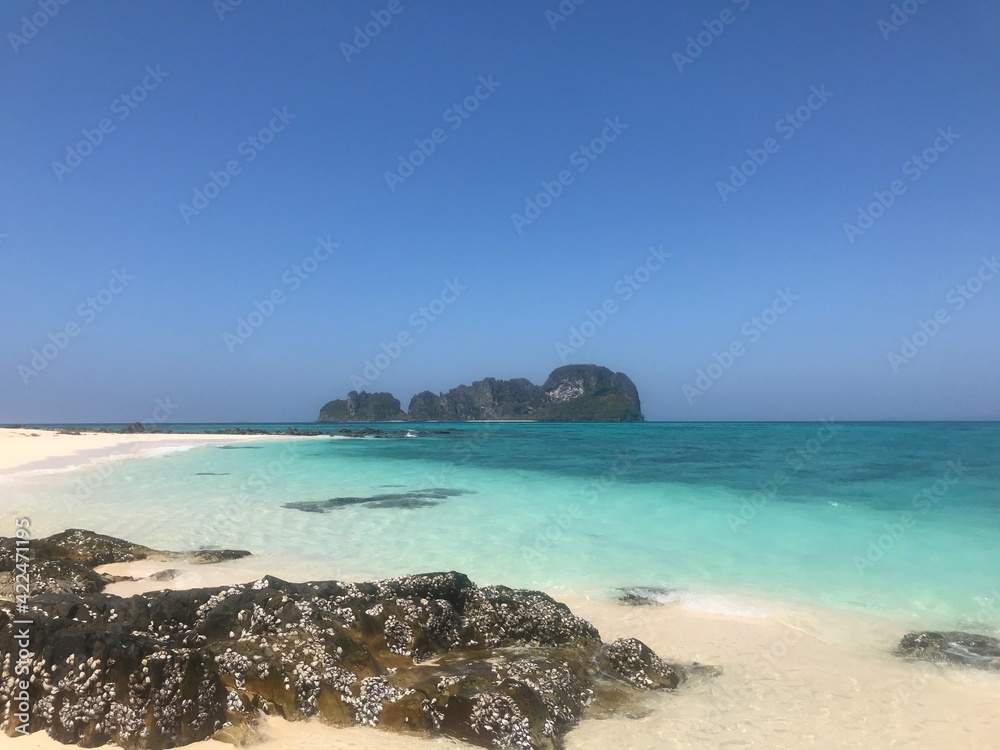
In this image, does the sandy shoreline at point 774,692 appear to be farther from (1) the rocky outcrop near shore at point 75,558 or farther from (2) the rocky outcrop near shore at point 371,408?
(2) the rocky outcrop near shore at point 371,408

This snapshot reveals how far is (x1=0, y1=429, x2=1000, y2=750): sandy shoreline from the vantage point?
437 centimetres

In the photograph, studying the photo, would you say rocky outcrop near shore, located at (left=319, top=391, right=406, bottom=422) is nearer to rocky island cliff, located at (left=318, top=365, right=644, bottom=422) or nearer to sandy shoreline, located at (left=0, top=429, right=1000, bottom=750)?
rocky island cliff, located at (left=318, top=365, right=644, bottom=422)

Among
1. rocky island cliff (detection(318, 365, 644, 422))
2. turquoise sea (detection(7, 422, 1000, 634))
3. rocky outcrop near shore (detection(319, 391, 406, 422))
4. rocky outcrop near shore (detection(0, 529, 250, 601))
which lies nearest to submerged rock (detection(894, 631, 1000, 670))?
turquoise sea (detection(7, 422, 1000, 634))

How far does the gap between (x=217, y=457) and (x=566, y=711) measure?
110 ft

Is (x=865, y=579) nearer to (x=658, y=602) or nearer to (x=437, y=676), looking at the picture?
(x=658, y=602)

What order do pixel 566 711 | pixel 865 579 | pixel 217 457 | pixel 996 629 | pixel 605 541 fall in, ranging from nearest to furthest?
pixel 566 711 < pixel 996 629 < pixel 865 579 < pixel 605 541 < pixel 217 457

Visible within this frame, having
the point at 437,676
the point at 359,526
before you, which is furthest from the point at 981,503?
the point at 437,676

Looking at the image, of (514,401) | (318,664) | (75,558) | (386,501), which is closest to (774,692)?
(318,664)

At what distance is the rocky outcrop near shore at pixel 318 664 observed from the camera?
3.93 meters

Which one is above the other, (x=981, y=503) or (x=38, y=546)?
(x=38, y=546)

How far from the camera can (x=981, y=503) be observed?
635 inches

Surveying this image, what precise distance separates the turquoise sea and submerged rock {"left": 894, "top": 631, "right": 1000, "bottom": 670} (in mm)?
482

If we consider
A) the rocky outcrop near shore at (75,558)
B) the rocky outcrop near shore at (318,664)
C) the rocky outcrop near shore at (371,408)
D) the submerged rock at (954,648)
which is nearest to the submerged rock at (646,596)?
the rocky outcrop near shore at (318,664)

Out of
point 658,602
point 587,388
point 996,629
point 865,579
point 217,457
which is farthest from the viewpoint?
point 587,388
